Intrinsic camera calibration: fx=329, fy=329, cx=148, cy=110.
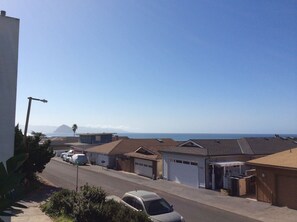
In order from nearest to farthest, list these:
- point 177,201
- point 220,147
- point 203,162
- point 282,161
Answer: point 282,161 → point 177,201 → point 203,162 → point 220,147

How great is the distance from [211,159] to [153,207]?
51.1 feet

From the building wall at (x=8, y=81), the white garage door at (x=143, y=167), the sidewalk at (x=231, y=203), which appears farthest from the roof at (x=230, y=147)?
the building wall at (x=8, y=81)

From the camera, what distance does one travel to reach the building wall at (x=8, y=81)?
10.5 metres

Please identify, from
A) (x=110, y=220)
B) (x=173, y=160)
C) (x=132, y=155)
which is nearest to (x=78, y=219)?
(x=110, y=220)

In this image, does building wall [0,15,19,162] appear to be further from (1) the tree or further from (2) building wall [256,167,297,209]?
(2) building wall [256,167,297,209]

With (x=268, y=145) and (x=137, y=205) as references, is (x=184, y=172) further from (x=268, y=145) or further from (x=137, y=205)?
(x=137, y=205)

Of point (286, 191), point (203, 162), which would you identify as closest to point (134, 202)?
point (286, 191)

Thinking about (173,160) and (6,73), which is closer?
(6,73)

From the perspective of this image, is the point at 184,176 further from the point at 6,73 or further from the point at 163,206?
the point at 6,73

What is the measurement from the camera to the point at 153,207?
49.8ft

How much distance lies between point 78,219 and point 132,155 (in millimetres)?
27505

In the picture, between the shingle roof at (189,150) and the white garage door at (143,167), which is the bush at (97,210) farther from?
the white garage door at (143,167)

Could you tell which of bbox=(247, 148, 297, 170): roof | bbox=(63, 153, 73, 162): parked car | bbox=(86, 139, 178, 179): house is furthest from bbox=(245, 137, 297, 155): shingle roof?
bbox=(63, 153, 73, 162): parked car

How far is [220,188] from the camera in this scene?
2895 centimetres
